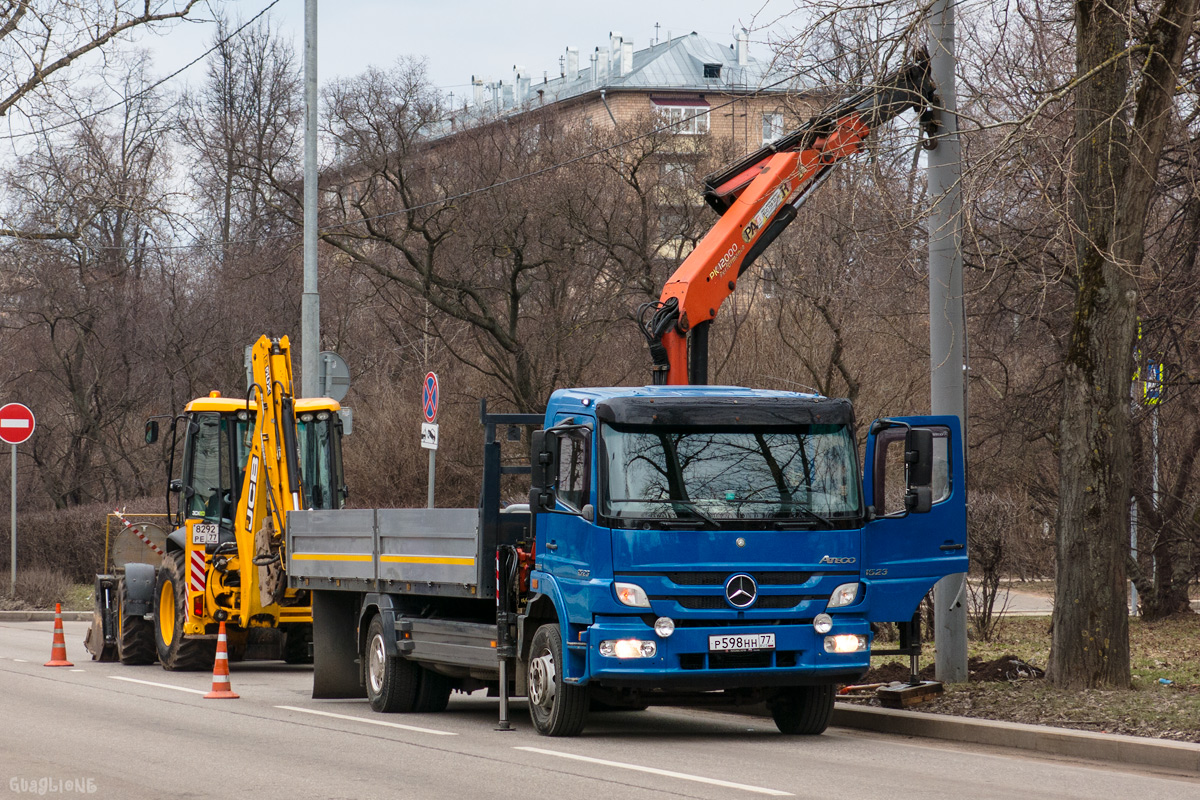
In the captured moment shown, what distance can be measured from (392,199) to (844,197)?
1013 cm

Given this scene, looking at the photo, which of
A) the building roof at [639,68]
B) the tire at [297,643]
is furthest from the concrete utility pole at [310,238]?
the building roof at [639,68]

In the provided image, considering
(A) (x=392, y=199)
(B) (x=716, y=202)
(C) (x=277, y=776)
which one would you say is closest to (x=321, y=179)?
(A) (x=392, y=199)

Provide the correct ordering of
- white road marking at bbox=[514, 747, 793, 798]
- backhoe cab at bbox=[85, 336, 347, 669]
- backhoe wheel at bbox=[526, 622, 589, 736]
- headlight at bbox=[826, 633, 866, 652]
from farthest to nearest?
backhoe cab at bbox=[85, 336, 347, 669] → backhoe wheel at bbox=[526, 622, 589, 736] → headlight at bbox=[826, 633, 866, 652] → white road marking at bbox=[514, 747, 793, 798]

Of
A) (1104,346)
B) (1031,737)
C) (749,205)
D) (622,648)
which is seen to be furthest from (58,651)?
(1104,346)

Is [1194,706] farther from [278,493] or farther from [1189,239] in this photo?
[278,493]

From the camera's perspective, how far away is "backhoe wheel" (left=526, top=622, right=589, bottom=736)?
1147cm

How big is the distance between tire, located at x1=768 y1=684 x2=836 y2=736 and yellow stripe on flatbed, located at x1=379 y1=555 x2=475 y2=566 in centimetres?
274

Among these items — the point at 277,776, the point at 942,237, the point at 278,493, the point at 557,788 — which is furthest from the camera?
the point at 278,493

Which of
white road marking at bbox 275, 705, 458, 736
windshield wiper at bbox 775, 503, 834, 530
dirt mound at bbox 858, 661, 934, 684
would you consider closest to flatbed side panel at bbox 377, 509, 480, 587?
white road marking at bbox 275, 705, 458, 736

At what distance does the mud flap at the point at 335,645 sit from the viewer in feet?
50.2

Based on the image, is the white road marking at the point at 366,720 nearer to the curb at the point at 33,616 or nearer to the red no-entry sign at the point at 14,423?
the red no-entry sign at the point at 14,423

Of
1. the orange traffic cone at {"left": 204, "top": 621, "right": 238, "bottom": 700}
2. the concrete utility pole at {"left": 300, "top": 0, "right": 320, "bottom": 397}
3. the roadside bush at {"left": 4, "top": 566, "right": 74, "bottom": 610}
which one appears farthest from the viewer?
the roadside bush at {"left": 4, "top": 566, "right": 74, "bottom": 610}

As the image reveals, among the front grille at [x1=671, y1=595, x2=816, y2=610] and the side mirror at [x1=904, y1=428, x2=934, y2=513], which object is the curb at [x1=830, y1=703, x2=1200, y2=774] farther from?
the front grille at [x1=671, y1=595, x2=816, y2=610]

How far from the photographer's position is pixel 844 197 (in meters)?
22.9
